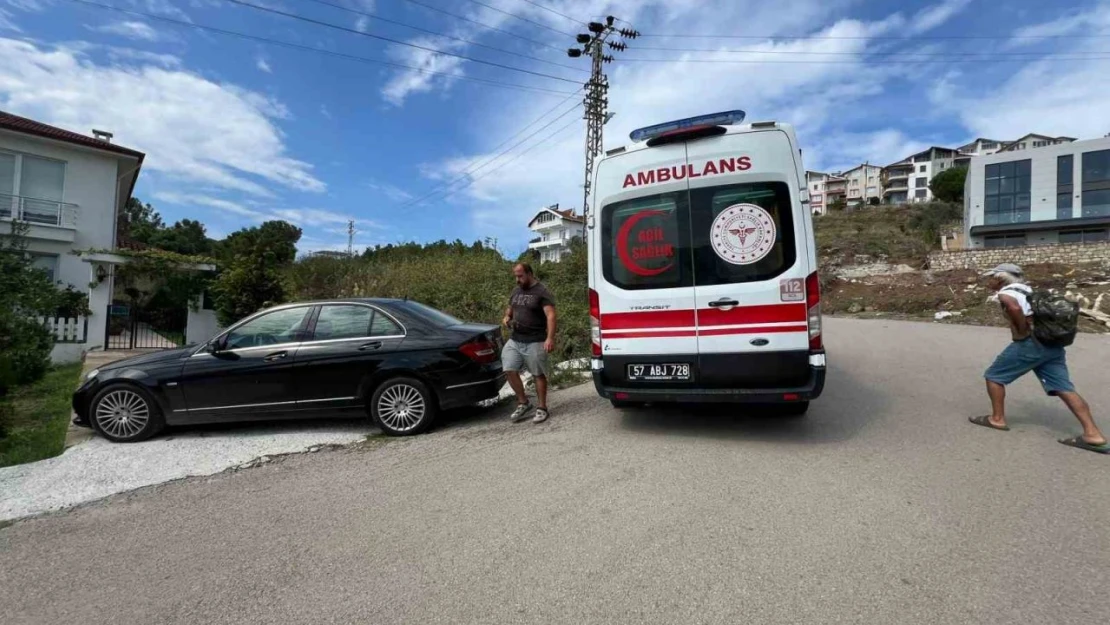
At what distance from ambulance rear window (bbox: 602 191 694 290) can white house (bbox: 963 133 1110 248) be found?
50757 mm

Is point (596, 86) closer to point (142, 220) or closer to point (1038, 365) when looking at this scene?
point (1038, 365)

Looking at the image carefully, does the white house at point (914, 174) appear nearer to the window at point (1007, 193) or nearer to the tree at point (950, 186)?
the tree at point (950, 186)

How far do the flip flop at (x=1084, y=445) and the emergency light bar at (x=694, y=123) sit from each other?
385 cm

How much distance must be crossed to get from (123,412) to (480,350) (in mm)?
3710

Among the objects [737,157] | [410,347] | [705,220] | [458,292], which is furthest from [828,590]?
[458,292]

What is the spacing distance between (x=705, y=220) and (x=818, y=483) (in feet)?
7.42

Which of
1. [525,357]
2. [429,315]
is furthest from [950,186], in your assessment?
[429,315]

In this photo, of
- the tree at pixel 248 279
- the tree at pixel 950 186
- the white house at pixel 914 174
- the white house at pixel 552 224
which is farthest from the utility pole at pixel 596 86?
the white house at pixel 914 174

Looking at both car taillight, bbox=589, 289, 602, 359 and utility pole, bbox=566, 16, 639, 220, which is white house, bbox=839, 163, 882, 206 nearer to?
utility pole, bbox=566, 16, 639, 220

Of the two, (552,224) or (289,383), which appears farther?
(552,224)

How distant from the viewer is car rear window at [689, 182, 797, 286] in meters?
4.50

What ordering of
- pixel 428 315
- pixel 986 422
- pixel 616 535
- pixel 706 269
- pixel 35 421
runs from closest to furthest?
pixel 616 535 < pixel 706 269 < pixel 986 422 < pixel 428 315 < pixel 35 421

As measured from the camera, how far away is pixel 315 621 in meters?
2.50

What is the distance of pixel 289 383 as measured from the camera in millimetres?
5602
